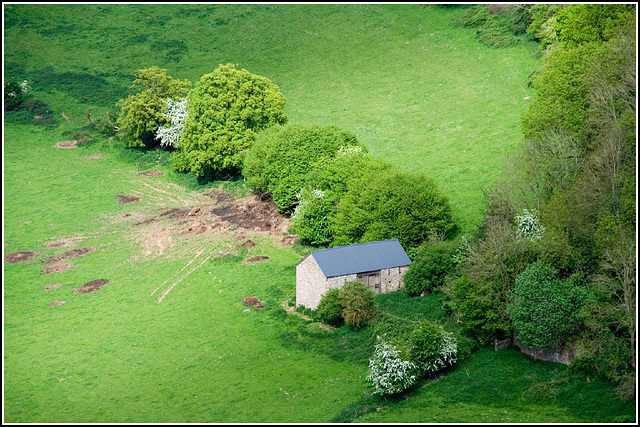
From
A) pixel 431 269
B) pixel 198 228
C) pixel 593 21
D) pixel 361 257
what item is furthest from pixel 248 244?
pixel 593 21

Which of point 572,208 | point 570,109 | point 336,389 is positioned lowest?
point 336,389

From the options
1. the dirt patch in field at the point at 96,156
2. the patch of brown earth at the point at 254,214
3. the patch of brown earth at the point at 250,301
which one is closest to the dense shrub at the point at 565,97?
the patch of brown earth at the point at 254,214

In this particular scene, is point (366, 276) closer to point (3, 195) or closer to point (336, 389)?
point (336, 389)

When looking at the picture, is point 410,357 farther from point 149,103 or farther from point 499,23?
point 499,23

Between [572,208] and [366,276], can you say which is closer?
[572,208]

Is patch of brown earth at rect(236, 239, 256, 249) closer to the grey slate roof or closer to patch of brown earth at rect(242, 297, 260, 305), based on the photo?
patch of brown earth at rect(242, 297, 260, 305)

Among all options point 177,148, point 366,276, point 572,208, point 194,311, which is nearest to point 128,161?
point 177,148
